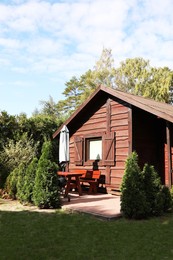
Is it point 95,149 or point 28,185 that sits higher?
point 95,149

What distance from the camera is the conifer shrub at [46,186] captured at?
7.66m

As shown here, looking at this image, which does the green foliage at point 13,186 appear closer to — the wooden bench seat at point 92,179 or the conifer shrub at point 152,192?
the wooden bench seat at point 92,179

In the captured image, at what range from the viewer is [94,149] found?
12.4m

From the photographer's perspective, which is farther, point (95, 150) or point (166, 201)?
point (95, 150)

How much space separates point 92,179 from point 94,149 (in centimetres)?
150

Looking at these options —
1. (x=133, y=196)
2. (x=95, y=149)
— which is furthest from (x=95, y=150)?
(x=133, y=196)

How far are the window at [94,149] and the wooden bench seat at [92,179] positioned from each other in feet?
2.77

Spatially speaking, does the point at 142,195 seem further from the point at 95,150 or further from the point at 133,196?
the point at 95,150

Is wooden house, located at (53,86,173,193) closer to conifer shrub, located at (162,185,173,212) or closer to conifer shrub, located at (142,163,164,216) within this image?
conifer shrub, located at (162,185,173,212)

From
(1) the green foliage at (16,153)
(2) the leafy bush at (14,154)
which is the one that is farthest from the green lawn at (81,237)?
(1) the green foliage at (16,153)

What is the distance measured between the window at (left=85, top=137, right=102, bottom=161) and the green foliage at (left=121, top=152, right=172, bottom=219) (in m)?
5.02

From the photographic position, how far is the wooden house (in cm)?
1059

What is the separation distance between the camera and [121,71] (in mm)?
33844

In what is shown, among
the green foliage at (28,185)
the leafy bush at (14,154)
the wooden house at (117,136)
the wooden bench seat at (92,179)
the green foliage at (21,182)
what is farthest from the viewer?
the leafy bush at (14,154)
